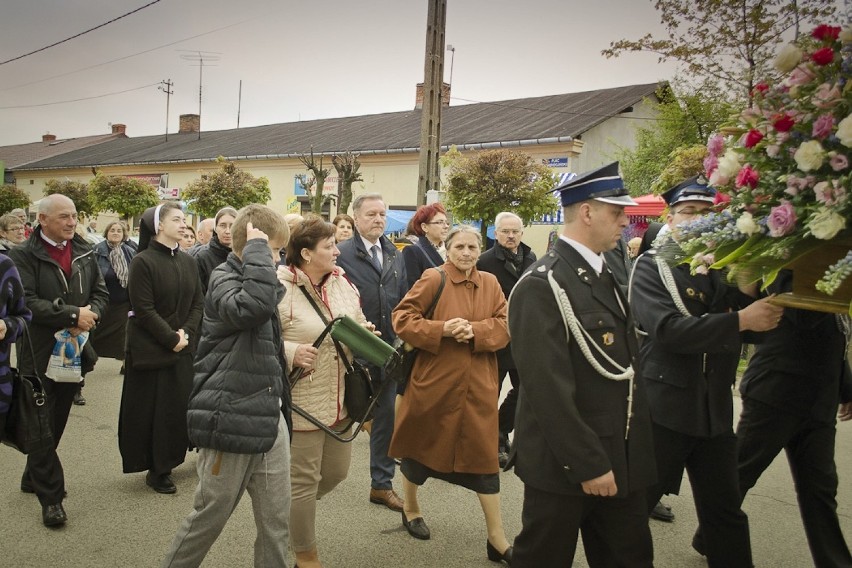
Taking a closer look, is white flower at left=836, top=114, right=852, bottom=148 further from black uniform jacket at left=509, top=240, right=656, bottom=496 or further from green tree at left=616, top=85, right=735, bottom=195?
green tree at left=616, top=85, right=735, bottom=195

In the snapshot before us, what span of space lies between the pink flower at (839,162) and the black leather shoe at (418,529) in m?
3.18

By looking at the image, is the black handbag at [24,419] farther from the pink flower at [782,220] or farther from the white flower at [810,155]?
the white flower at [810,155]

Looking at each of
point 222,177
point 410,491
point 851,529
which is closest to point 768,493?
point 851,529

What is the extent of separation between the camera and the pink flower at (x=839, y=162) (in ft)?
7.18

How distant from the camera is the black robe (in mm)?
4973

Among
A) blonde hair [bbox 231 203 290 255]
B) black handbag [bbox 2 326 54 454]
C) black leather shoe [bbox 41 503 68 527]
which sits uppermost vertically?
blonde hair [bbox 231 203 290 255]

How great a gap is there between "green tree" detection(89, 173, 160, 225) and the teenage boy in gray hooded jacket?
26667mm

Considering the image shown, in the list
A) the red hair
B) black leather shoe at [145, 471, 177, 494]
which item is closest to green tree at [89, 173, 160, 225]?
the red hair

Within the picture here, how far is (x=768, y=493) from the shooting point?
216 inches

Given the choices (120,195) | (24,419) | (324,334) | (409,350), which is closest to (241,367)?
(324,334)

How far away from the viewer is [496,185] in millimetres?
16828

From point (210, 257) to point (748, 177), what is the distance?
4.61 metres

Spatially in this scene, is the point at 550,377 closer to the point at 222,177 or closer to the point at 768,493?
the point at 768,493

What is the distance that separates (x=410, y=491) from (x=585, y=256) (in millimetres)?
2218
